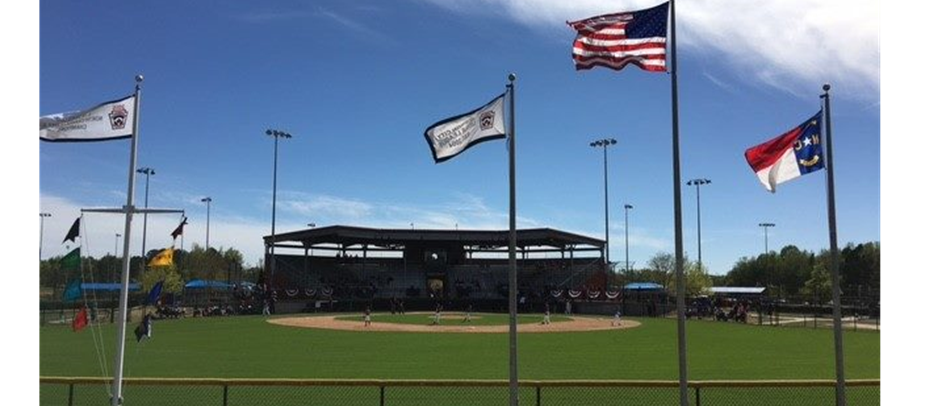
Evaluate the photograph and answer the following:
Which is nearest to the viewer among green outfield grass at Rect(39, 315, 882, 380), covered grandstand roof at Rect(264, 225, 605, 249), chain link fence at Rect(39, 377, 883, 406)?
chain link fence at Rect(39, 377, 883, 406)

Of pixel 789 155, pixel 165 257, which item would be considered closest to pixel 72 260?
pixel 165 257

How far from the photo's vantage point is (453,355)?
27.4m

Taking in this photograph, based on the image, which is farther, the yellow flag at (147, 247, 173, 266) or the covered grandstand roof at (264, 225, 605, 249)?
the covered grandstand roof at (264, 225, 605, 249)

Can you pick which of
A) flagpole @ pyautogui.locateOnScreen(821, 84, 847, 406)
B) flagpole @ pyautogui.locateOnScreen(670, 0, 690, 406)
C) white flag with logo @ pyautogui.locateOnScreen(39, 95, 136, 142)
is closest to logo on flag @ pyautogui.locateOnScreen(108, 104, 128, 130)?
white flag with logo @ pyautogui.locateOnScreen(39, 95, 136, 142)

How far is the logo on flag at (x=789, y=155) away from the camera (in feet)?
41.8

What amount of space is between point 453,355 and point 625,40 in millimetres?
17697

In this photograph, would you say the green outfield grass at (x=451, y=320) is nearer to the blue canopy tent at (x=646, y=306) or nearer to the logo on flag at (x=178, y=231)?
the blue canopy tent at (x=646, y=306)

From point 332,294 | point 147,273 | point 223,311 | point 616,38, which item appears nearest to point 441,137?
point 616,38

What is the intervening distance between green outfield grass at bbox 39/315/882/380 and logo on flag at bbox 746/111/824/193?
6.17 m

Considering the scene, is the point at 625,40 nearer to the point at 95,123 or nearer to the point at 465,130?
the point at 465,130

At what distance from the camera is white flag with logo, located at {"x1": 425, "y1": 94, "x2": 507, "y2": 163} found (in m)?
12.9

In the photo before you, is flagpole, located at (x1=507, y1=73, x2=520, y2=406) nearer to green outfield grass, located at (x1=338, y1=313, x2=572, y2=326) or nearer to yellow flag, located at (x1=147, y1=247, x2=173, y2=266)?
yellow flag, located at (x1=147, y1=247, x2=173, y2=266)

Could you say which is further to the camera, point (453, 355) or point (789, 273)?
point (789, 273)

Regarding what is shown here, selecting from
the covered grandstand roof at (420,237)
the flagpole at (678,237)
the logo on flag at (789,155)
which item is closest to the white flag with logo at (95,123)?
the flagpole at (678,237)
